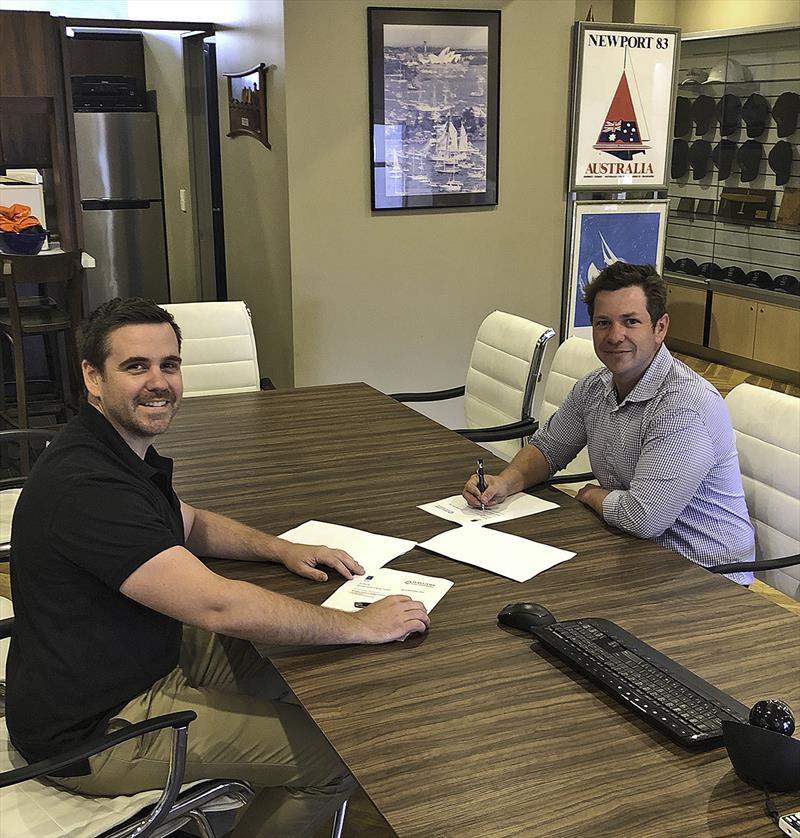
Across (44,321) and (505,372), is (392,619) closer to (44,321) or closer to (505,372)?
(505,372)

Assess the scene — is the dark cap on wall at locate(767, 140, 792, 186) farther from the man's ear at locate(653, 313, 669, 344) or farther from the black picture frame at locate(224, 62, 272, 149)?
the man's ear at locate(653, 313, 669, 344)

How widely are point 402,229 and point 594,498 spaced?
2.80 metres

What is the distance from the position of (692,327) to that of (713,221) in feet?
2.69

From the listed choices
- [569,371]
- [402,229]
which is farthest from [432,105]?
[569,371]

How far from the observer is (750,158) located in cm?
714

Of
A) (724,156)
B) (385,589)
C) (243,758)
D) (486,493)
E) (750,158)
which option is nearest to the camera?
(243,758)

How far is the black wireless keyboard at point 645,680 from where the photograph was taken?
4.77ft

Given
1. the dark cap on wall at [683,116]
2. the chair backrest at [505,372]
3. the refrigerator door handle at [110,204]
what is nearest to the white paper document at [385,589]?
the chair backrest at [505,372]

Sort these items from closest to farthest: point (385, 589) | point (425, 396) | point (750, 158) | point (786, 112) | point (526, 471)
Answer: point (385, 589) < point (526, 471) < point (425, 396) < point (786, 112) < point (750, 158)

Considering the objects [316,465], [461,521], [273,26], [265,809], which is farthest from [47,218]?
[265,809]

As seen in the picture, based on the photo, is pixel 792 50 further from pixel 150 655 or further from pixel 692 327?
pixel 150 655

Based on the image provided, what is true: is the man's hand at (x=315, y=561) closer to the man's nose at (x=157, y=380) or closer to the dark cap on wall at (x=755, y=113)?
the man's nose at (x=157, y=380)

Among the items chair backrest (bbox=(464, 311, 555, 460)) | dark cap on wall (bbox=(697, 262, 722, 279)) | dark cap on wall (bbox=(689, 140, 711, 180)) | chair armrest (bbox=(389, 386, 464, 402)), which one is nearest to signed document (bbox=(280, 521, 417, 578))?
chair backrest (bbox=(464, 311, 555, 460))

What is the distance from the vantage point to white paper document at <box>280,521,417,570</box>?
2.12m
